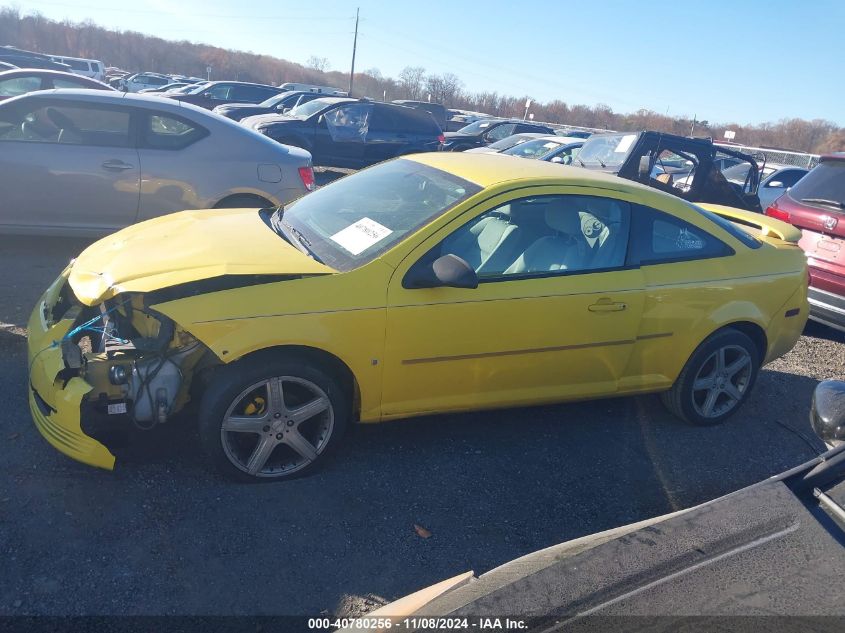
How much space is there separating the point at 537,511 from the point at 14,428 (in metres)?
2.74

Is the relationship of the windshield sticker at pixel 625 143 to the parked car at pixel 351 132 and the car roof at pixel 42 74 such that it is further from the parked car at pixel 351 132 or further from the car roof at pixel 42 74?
the car roof at pixel 42 74

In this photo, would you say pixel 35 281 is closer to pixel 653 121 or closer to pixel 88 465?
pixel 88 465

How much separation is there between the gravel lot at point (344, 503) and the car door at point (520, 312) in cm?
38

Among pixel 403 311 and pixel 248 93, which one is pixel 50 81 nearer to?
pixel 403 311

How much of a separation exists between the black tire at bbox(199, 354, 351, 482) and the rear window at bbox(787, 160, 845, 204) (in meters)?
5.20

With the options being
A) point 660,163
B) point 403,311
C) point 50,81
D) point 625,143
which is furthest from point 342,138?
point 403,311

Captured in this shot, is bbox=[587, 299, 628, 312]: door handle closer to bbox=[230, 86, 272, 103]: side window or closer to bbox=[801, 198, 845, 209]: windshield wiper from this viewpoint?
bbox=[801, 198, 845, 209]: windshield wiper

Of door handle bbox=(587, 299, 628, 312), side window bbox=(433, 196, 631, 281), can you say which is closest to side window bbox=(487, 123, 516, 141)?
side window bbox=(433, 196, 631, 281)

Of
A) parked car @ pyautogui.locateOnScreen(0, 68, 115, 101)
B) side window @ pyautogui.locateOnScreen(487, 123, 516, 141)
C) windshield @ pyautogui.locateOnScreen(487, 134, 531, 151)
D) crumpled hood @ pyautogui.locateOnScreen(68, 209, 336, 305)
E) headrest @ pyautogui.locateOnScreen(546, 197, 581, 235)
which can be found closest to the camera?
crumpled hood @ pyautogui.locateOnScreen(68, 209, 336, 305)

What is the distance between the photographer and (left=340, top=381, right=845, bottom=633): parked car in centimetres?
142

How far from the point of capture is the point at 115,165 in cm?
630

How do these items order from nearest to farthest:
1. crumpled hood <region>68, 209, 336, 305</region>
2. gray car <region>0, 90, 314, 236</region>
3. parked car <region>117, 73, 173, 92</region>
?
crumpled hood <region>68, 209, 336, 305</region> < gray car <region>0, 90, 314, 236</region> < parked car <region>117, 73, 173, 92</region>

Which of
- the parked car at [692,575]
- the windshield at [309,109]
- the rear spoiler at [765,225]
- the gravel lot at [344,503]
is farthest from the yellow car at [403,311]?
the windshield at [309,109]

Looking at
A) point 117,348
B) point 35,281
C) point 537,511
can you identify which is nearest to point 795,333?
point 537,511
